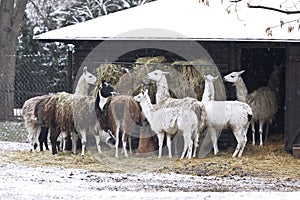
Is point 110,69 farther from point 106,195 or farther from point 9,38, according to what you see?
point 9,38

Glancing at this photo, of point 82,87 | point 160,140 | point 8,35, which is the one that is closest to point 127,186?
point 160,140

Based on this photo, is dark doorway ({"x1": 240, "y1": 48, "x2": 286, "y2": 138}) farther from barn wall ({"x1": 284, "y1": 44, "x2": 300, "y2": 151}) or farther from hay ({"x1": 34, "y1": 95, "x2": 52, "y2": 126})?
hay ({"x1": 34, "y1": 95, "x2": 52, "y2": 126})

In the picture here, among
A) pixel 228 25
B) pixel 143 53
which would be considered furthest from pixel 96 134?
pixel 228 25

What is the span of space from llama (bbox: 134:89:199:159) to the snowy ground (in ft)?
6.10

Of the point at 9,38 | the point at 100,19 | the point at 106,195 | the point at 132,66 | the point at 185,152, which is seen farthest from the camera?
the point at 9,38

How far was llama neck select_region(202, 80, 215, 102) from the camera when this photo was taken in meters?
16.5

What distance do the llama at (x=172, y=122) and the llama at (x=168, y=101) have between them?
97mm

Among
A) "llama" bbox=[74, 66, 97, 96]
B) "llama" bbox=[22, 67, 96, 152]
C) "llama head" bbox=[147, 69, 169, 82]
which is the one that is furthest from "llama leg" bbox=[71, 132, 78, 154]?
"llama head" bbox=[147, 69, 169, 82]

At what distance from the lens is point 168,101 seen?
1630 cm

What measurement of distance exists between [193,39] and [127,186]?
188 inches

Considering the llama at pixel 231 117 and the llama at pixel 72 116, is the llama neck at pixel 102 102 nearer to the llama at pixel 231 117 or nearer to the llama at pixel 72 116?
the llama at pixel 72 116

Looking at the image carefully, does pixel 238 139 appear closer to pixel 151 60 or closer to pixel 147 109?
pixel 147 109

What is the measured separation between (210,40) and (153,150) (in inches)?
93.6

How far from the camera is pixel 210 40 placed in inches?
649
